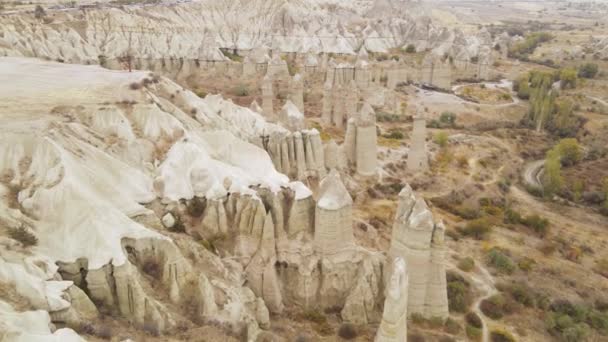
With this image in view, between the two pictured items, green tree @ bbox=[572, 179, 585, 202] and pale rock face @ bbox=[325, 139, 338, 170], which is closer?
pale rock face @ bbox=[325, 139, 338, 170]

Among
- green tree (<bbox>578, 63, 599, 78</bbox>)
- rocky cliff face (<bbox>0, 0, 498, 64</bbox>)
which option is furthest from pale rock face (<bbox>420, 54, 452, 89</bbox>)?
green tree (<bbox>578, 63, 599, 78</bbox>)

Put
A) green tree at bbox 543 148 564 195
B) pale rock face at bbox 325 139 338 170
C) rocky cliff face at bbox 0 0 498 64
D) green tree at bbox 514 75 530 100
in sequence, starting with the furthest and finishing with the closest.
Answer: green tree at bbox 514 75 530 100
rocky cliff face at bbox 0 0 498 64
green tree at bbox 543 148 564 195
pale rock face at bbox 325 139 338 170

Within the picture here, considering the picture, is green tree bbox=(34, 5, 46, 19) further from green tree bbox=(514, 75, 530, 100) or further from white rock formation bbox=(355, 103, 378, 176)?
green tree bbox=(514, 75, 530, 100)

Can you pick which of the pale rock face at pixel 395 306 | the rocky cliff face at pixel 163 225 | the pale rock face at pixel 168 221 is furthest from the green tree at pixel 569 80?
the pale rock face at pixel 168 221

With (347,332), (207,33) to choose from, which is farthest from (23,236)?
(207,33)

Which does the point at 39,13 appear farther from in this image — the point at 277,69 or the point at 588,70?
the point at 588,70

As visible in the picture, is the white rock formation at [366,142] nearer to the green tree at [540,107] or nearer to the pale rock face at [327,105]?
the pale rock face at [327,105]

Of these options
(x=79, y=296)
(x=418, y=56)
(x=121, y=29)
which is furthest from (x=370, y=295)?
(x=418, y=56)
